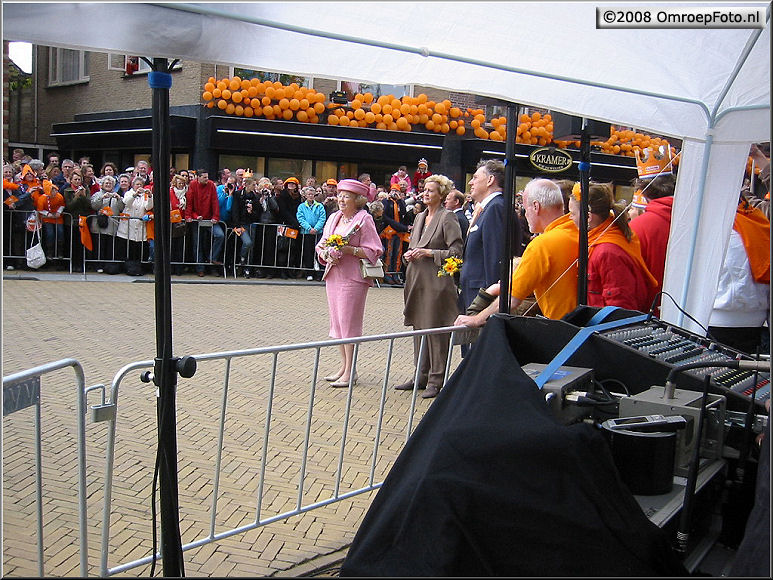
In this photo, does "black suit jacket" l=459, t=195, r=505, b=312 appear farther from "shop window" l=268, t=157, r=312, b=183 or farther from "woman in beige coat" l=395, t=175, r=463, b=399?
"shop window" l=268, t=157, r=312, b=183

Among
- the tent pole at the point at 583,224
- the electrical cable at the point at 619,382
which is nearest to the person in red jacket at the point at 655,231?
the tent pole at the point at 583,224

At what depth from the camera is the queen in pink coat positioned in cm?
708

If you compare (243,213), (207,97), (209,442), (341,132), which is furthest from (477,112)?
(209,442)

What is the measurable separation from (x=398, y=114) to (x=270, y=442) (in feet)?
56.9

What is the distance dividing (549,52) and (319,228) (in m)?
13.0

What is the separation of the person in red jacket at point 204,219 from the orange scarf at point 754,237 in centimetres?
1196

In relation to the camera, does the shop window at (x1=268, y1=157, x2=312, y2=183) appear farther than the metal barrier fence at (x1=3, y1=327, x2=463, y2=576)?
Yes

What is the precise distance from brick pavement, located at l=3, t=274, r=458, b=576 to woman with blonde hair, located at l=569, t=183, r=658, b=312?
1809mm

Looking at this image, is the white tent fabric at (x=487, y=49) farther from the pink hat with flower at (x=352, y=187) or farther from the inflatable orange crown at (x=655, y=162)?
the pink hat with flower at (x=352, y=187)

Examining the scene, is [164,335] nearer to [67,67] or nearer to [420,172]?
[420,172]

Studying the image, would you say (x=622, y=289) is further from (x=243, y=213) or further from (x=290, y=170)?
(x=290, y=170)

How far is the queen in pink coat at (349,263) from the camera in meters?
7.08

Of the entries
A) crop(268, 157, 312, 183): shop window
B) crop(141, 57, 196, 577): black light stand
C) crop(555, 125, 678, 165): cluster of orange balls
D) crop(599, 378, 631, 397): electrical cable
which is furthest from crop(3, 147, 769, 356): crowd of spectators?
crop(141, 57, 196, 577): black light stand

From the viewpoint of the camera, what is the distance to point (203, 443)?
17.9 feet
